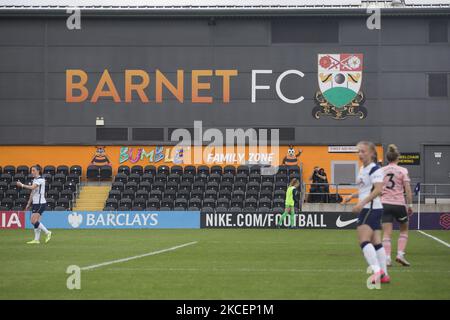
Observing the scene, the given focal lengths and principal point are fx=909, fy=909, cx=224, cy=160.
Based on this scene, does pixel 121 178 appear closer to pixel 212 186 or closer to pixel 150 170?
pixel 150 170

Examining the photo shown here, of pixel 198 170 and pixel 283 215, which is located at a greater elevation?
pixel 198 170

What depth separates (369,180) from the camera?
14758 mm

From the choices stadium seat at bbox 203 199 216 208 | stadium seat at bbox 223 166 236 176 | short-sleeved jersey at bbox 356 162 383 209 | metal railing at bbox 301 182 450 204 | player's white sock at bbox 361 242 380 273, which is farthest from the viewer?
stadium seat at bbox 223 166 236 176

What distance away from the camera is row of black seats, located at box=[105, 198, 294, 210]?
43625mm

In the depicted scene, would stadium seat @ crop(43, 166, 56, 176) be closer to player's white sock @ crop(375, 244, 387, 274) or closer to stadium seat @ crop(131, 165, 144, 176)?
stadium seat @ crop(131, 165, 144, 176)

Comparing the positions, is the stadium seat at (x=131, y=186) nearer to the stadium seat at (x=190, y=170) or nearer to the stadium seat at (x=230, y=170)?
the stadium seat at (x=190, y=170)

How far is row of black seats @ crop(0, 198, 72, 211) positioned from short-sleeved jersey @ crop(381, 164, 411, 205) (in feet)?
91.6

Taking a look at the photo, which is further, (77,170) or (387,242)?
(77,170)

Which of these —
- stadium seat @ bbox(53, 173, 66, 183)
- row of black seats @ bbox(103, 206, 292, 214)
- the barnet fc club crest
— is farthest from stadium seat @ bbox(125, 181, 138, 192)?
the barnet fc club crest

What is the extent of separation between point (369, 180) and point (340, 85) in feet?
106

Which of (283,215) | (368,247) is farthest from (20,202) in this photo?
(368,247)

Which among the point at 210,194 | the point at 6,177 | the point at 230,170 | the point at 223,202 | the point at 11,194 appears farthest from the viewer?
the point at 230,170

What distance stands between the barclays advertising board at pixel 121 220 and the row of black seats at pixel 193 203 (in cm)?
309

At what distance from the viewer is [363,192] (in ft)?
48.9
